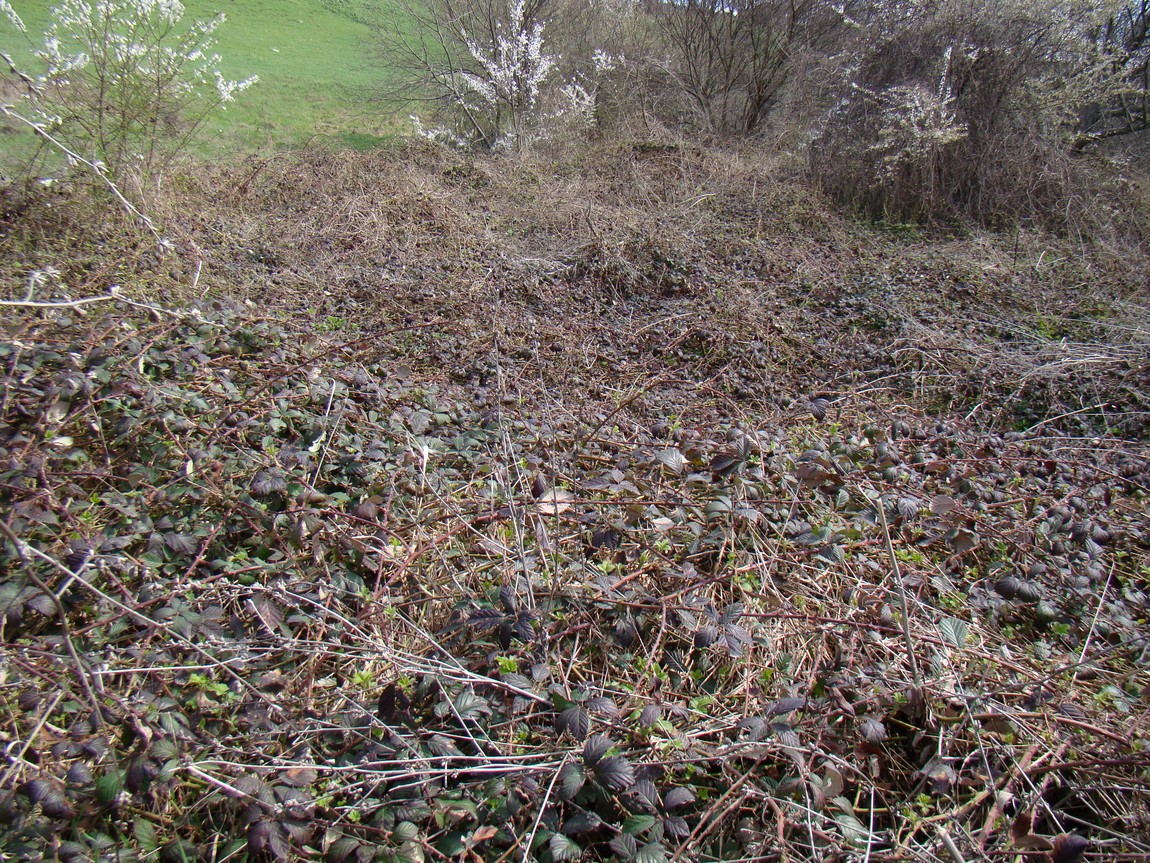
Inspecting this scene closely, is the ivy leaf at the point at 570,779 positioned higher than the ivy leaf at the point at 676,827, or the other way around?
the ivy leaf at the point at 570,779

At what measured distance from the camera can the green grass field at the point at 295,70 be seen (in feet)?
33.1

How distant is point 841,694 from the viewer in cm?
190

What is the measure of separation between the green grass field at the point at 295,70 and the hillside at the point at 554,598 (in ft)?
21.5

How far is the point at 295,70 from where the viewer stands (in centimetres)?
1228

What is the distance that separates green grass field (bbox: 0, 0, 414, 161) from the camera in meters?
10.1

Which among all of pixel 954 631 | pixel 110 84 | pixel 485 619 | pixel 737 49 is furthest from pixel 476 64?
pixel 954 631

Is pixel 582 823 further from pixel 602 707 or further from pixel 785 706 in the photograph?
pixel 785 706

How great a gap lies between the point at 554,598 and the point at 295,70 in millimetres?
13669

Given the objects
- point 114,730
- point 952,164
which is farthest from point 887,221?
point 114,730

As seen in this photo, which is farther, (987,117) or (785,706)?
(987,117)

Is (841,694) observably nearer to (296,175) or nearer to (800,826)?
(800,826)

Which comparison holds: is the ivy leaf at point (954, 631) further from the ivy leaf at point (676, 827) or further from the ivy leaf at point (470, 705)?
the ivy leaf at point (470, 705)

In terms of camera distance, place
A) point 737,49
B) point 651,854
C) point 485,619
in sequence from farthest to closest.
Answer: point 737,49
point 485,619
point 651,854

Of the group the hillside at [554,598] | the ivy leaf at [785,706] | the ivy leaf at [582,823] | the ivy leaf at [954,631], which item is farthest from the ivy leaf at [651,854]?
the ivy leaf at [954,631]
